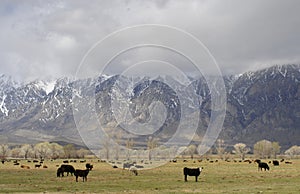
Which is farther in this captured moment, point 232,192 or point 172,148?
point 172,148

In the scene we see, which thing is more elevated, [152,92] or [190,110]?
[152,92]

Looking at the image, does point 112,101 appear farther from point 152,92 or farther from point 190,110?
point 152,92

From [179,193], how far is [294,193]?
332 inches

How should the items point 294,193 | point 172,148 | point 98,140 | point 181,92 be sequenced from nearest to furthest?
point 294,193 → point 181,92 → point 172,148 → point 98,140

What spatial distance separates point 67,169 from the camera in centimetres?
5584

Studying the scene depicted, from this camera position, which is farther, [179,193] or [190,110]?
[190,110]

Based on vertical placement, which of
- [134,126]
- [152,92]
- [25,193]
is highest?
[152,92]

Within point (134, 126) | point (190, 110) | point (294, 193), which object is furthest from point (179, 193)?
point (134, 126)

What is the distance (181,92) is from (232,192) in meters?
31.3

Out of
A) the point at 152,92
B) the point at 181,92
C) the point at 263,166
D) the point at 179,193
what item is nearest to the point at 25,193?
the point at 179,193

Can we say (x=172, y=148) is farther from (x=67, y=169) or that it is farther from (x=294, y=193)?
(x=294, y=193)

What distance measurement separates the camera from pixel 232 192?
32.7m

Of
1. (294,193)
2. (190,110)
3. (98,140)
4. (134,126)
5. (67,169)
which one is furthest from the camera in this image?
(98,140)

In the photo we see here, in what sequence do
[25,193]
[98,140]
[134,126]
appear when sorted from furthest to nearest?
[98,140] < [134,126] < [25,193]
